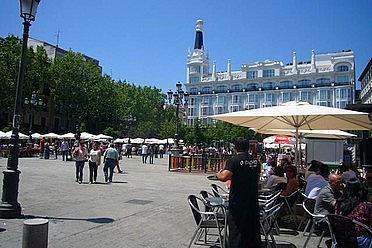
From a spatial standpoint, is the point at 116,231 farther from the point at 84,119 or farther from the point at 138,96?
the point at 138,96

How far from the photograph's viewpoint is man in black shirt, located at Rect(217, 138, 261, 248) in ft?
14.4

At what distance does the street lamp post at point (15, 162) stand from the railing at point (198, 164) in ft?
49.3

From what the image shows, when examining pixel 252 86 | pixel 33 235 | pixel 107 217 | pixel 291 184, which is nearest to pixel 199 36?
pixel 252 86

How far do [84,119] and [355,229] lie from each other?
55.6 metres

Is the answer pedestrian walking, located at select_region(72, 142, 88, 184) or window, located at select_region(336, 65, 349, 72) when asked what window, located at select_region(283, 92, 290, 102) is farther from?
pedestrian walking, located at select_region(72, 142, 88, 184)

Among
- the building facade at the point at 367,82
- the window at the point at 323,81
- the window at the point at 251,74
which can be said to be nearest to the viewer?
the building facade at the point at 367,82

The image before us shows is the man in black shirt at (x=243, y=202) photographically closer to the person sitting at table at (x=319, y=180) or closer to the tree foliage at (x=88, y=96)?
the person sitting at table at (x=319, y=180)

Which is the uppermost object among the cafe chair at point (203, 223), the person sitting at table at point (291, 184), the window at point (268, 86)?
the window at point (268, 86)

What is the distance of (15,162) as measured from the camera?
7148mm

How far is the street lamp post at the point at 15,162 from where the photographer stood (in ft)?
22.9

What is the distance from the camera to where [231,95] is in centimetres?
10081

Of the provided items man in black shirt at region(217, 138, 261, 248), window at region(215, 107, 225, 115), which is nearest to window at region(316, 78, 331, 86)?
window at region(215, 107, 225, 115)

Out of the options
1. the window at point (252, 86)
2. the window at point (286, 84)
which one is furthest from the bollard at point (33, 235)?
the window at point (252, 86)

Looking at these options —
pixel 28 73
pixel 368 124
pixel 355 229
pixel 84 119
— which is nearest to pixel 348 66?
pixel 84 119
